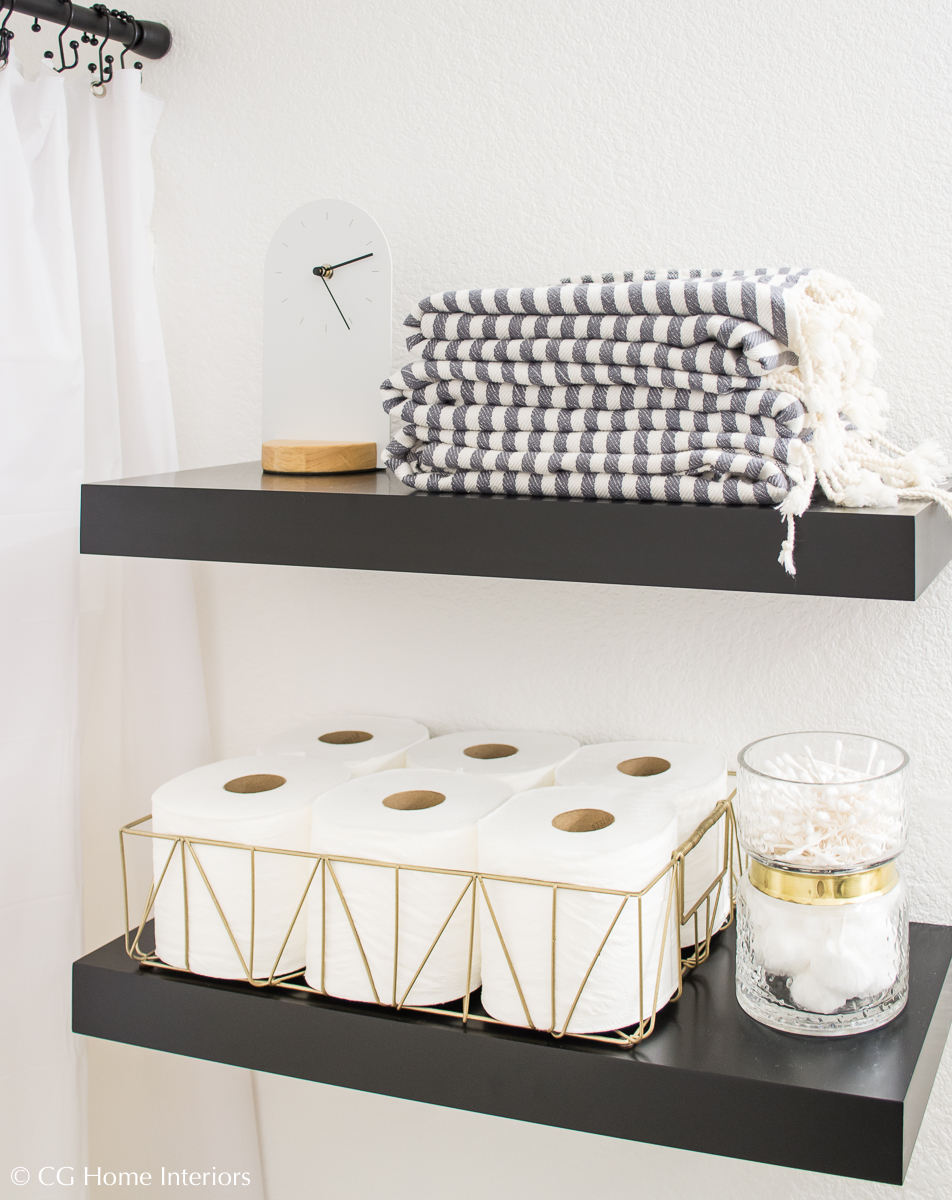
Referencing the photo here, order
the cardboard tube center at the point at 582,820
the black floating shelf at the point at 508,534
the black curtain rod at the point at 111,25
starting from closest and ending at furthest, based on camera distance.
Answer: the black floating shelf at the point at 508,534
the cardboard tube center at the point at 582,820
the black curtain rod at the point at 111,25

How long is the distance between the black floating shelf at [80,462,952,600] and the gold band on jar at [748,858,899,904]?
7.5 inches

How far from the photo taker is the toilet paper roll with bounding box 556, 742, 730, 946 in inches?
32.5

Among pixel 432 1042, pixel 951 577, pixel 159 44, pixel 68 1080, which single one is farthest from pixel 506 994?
pixel 159 44

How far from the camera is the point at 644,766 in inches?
35.1

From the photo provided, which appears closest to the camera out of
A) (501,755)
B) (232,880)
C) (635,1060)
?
(635,1060)

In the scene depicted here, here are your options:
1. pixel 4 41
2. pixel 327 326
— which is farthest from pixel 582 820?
pixel 4 41

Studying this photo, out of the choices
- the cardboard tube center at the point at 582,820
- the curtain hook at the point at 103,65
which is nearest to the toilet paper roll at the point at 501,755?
the cardboard tube center at the point at 582,820

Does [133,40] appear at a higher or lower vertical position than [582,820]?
higher

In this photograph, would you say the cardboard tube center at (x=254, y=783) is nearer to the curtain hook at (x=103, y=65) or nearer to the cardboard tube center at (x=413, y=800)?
the cardboard tube center at (x=413, y=800)

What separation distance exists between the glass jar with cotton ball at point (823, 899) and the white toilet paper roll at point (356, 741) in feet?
1.11

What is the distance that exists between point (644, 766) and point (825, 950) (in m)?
0.23

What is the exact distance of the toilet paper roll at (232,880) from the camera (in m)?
0.82

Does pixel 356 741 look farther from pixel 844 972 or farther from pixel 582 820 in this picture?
pixel 844 972

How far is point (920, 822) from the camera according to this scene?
0.91 meters
